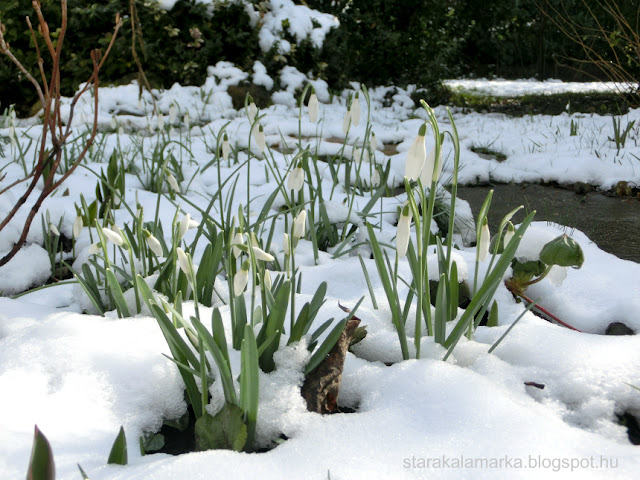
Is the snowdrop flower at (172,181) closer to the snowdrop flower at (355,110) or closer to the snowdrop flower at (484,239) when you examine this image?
the snowdrop flower at (355,110)

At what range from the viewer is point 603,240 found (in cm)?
239

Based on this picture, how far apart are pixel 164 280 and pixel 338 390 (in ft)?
2.10

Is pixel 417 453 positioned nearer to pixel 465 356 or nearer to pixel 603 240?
pixel 465 356

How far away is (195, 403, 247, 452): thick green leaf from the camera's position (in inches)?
38.4

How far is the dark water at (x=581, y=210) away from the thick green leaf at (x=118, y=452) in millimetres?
1725

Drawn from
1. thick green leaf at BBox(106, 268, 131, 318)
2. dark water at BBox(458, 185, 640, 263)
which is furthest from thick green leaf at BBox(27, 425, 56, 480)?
dark water at BBox(458, 185, 640, 263)

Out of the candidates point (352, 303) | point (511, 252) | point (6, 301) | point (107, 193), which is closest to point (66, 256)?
point (107, 193)

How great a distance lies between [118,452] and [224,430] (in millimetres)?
170

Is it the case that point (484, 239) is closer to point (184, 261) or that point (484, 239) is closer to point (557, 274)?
point (557, 274)

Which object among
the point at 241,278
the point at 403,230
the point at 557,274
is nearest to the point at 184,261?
the point at 241,278

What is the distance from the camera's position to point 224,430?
3.24 feet

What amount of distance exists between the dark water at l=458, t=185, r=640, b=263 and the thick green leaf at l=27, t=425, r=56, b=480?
1888mm

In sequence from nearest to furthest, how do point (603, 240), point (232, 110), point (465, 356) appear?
point (465, 356)
point (603, 240)
point (232, 110)

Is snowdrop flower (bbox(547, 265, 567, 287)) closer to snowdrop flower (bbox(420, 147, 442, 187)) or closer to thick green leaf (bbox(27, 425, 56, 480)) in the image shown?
snowdrop flower (bbox(420, 147, 442, 187))
